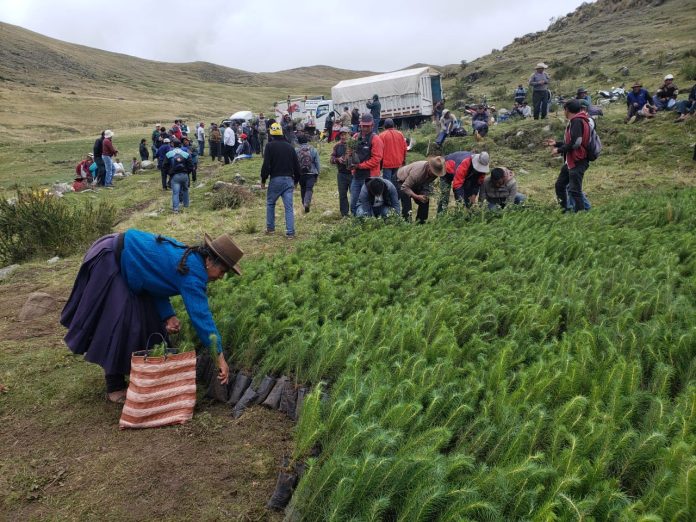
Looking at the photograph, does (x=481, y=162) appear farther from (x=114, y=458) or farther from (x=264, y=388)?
(x=114, y=458)

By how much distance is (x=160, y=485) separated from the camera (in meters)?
2.99

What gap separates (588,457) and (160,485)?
91.5 inches

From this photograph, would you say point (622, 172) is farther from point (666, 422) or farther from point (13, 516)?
point (13, 516)

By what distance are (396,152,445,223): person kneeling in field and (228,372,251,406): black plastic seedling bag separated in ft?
16.3

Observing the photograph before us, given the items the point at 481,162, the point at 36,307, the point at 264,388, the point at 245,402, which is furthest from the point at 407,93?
the point at 245,402

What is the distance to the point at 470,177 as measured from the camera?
867cm

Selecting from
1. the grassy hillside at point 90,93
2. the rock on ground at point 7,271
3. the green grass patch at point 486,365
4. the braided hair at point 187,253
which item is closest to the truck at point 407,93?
the rock on ground at point 7,271

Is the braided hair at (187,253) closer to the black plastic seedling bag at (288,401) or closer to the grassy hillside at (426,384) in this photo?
the grassy hillside at (426,384)

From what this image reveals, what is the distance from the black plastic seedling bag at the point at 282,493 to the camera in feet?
9.27

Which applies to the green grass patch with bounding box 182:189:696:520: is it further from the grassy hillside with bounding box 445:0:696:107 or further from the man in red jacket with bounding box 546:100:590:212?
the grassy hillside with bounding box 445:0:696:107

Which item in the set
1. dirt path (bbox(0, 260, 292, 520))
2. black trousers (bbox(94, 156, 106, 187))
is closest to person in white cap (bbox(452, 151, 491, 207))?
dirt path (bbox(0, 260, 292, 520))

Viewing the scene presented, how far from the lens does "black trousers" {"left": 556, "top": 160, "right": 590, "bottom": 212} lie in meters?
8.48

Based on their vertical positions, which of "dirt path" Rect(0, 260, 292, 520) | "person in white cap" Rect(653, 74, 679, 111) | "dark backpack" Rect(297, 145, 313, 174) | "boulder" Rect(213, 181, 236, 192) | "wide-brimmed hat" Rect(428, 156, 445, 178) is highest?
"person in white cap" Rect(653, 74, 679, 111)

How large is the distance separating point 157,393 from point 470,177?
21.0 feet
